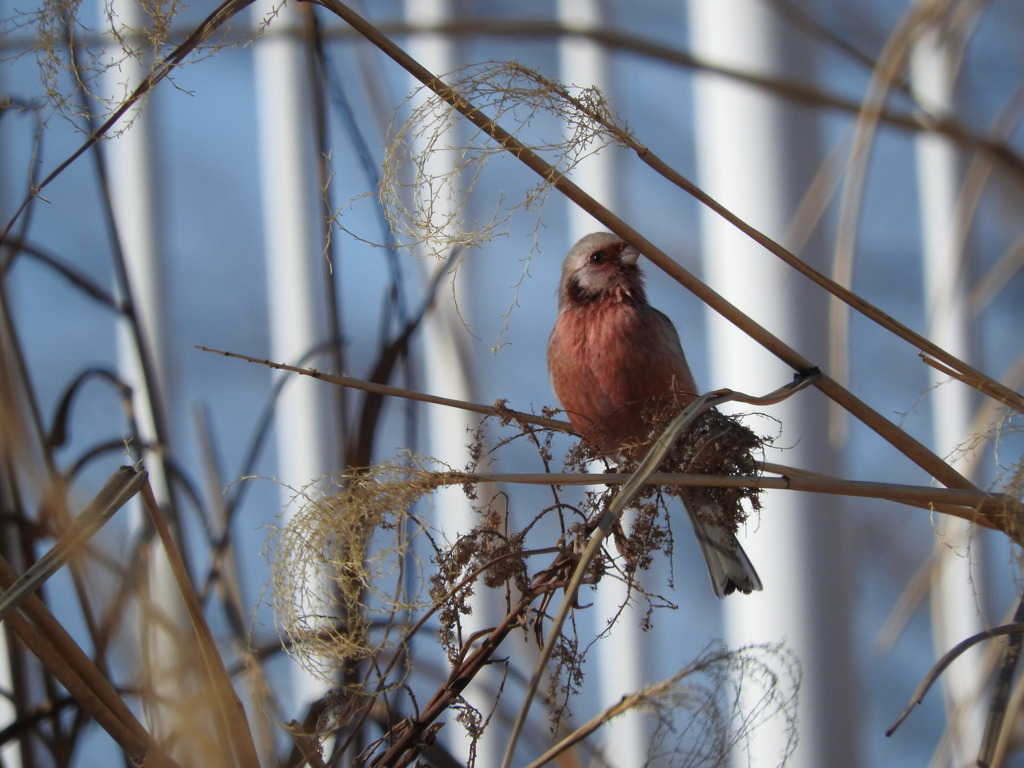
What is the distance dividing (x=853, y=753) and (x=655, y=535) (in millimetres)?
803

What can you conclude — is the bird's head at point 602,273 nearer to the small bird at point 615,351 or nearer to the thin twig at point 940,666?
the small bird at point 615,351

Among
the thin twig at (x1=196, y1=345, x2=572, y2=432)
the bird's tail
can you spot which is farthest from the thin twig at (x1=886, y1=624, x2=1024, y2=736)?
the bird's tail

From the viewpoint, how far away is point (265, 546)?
0.58 m

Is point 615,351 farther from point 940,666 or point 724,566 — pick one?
point 940,666

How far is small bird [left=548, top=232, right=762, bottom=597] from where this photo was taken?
1.04 m

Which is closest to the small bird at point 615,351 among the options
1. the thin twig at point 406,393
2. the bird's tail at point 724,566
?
the bird's tail at point 724,566

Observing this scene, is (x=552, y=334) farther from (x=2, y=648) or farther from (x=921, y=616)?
(x=921, y=616)

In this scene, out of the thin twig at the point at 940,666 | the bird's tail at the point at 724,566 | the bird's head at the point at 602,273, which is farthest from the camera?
the bird's head at the point at 602,273

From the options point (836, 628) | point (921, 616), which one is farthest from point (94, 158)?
point (921, 616)

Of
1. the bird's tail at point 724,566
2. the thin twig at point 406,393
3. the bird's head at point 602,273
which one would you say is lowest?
the thin twig at point 406,393

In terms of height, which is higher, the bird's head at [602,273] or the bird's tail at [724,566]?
the bird's head at [602,273]

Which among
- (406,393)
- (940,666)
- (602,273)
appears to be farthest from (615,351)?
(940,666)

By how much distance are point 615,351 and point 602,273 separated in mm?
186

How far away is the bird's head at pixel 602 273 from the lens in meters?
1.33
